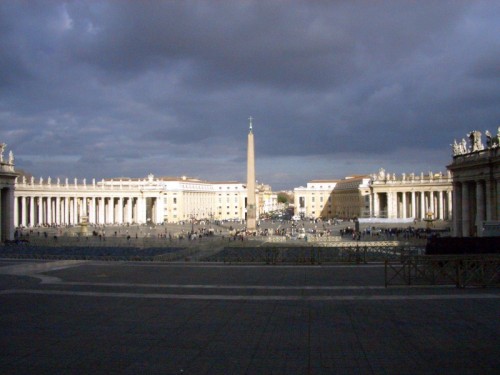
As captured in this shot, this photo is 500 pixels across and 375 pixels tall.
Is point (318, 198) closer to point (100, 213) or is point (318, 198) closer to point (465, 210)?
point (100, 213)

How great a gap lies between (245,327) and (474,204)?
39.4 m

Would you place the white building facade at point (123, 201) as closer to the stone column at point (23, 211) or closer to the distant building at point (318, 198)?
the stone column at point (23, 211)

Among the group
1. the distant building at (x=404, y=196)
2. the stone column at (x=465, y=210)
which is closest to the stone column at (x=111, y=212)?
the distant building at (x=404, y=196)

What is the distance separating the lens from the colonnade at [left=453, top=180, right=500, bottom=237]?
40812mm

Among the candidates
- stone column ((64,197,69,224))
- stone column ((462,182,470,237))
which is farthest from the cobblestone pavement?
stone column ((64,197,69,224))

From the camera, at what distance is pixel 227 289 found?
20.1m

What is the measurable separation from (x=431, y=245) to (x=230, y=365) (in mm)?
14820

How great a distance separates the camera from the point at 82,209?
362 feet

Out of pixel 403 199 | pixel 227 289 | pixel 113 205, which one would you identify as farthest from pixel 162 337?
pixel 113 205

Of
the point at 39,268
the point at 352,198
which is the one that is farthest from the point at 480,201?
the point at 352,198

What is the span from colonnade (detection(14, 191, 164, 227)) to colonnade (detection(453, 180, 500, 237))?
209 feet

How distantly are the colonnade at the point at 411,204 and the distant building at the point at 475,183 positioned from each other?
50222mm

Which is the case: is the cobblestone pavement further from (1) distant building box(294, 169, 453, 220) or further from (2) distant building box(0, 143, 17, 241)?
(1) distant building box(294, 169, 453, 220)

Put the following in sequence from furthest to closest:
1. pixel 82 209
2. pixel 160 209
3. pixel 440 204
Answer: pixel 160 209 → pixel 82 209 → pixel 440 204
